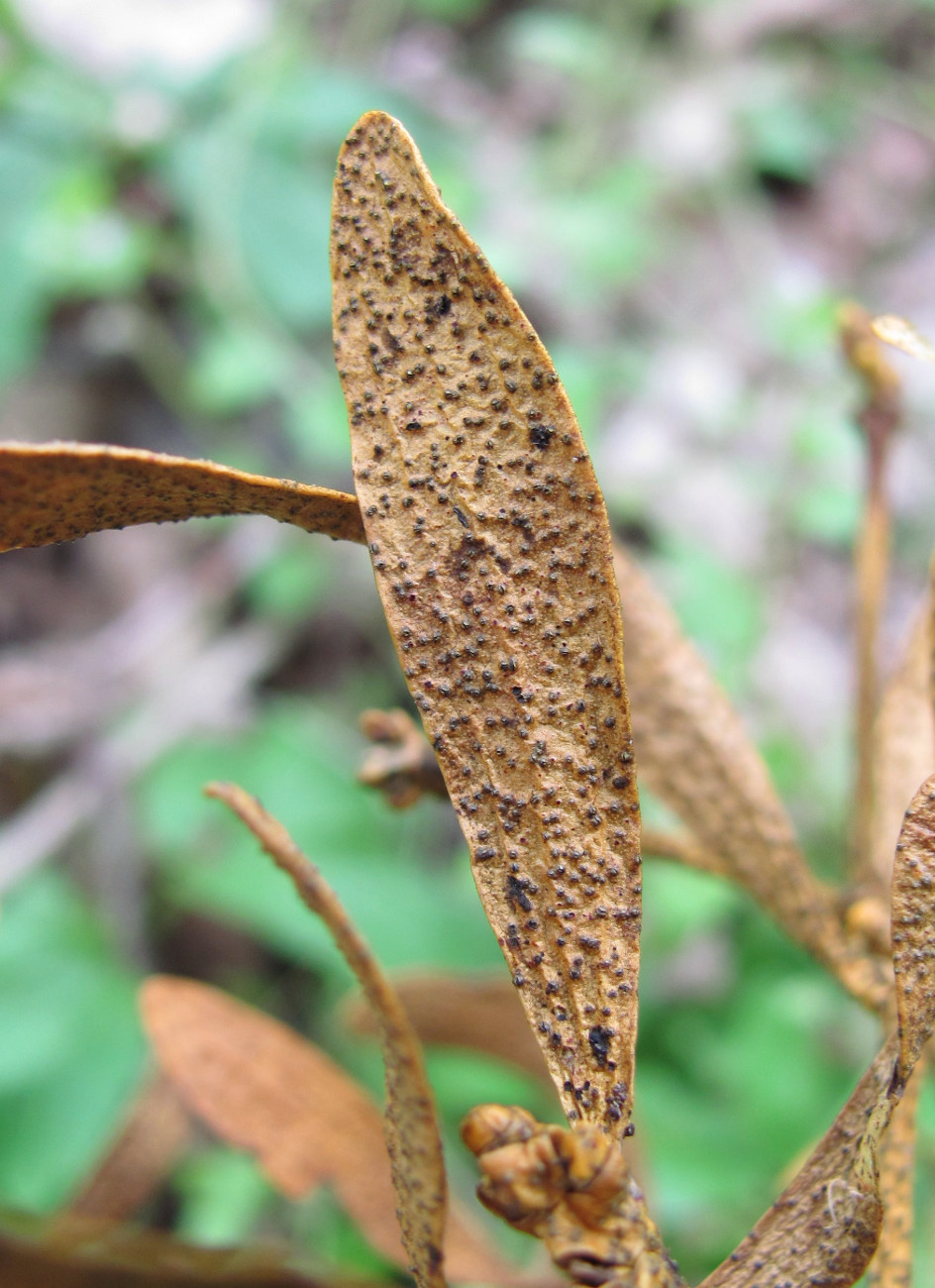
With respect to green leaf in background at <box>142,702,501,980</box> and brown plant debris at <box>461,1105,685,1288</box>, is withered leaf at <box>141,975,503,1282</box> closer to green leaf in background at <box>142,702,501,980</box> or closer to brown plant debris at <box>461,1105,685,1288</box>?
brown plant debris at <box>461,1105,685,1288</box>

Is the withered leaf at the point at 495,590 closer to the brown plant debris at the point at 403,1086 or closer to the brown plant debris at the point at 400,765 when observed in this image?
the brown plant debris at the point at 403,1086

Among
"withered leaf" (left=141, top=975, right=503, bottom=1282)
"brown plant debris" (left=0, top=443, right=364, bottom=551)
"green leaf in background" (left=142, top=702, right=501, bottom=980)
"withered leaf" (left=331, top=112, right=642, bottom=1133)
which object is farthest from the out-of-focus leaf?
"green leaf in background" (left=142, top=702, right=501, bottom=980)

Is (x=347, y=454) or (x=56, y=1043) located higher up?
(x=347, y=454)

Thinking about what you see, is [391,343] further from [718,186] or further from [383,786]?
[718,186]

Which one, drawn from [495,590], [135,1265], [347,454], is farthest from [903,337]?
[347,454]

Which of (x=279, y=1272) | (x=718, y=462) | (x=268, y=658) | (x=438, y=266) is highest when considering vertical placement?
(x=438, y=266)

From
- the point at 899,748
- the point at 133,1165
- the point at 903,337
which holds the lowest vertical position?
the point at 133,1165

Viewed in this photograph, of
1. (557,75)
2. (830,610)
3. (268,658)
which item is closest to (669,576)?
(830,610)

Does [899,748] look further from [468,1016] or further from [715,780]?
[468,1016]
